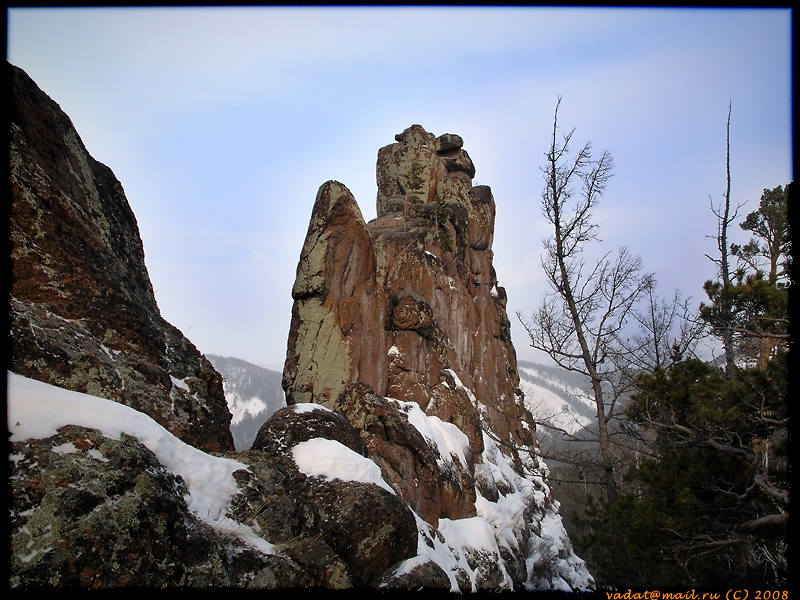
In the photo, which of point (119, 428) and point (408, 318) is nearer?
point (119, 428)

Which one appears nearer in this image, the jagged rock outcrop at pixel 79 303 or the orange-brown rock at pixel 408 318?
the jagged rock outcrop at pixel 79 303

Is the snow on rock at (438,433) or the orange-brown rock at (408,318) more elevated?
the orange-brown rock at (408,318)

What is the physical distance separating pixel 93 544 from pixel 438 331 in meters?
15.7

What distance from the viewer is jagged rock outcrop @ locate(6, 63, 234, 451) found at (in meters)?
4.62

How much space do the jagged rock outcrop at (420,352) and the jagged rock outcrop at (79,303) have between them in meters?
1.20

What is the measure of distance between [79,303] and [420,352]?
12025 millimetres

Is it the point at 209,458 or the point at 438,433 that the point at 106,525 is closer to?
the point at 209,458

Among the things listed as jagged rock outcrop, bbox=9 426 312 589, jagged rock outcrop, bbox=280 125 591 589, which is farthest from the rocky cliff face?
jagged rock outcrop, bbox=280 125 591 589

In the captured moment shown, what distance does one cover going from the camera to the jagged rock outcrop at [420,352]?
1054 centimetres

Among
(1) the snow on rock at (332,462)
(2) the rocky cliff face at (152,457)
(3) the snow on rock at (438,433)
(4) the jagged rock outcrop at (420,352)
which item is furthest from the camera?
(3) the snow on rock at (438,433)

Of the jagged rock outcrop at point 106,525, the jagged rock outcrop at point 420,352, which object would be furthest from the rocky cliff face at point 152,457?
the jagged rock outcrop at point 420,352

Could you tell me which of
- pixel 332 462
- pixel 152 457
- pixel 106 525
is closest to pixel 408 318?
pixel 332 462

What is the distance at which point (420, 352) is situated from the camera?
53.5 ft

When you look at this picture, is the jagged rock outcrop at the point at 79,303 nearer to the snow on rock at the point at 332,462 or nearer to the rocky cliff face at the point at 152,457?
the rocky cliff face at the point at 152,457
